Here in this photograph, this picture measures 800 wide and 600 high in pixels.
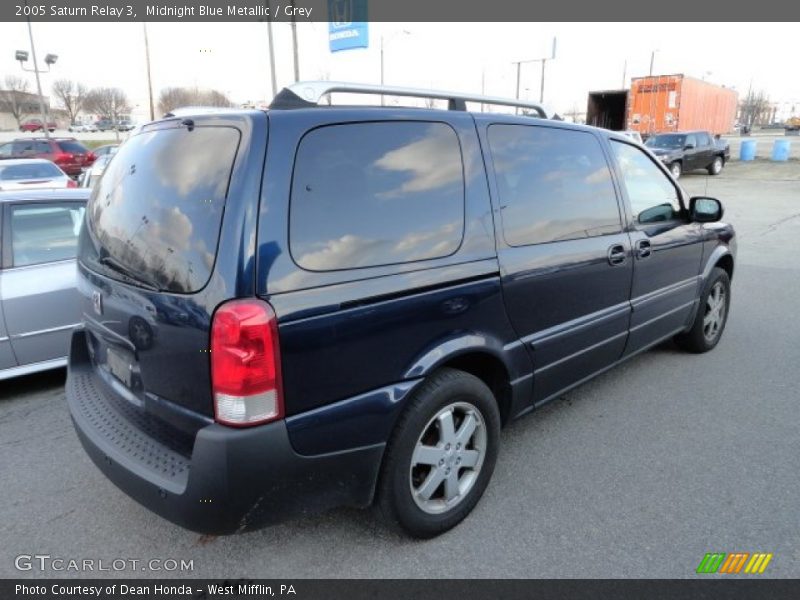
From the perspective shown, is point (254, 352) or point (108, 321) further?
point (108, 321)

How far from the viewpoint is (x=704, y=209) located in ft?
13.9

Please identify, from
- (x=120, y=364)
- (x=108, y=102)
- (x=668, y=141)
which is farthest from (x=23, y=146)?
(x=108, y=102)

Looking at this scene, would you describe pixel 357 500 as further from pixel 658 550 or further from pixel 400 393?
pixel 658 550

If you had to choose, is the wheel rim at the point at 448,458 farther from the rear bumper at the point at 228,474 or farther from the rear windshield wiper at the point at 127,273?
the rear windshield wiper at the point at 127,273

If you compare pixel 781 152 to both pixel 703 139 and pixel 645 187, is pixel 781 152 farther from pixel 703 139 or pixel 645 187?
pixel 645 187

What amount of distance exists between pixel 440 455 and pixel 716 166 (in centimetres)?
2693

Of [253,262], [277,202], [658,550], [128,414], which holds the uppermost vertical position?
[277,202]

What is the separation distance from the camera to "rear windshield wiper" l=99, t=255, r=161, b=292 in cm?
216

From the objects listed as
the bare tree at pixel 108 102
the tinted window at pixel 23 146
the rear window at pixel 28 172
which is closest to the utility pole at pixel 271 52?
the rear window at pixel 28 172

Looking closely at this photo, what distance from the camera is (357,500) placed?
91.3 inches

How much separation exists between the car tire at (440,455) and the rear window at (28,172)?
13.4m

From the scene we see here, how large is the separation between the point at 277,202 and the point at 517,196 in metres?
1.37

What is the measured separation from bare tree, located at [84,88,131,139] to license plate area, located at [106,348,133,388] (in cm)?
7661
